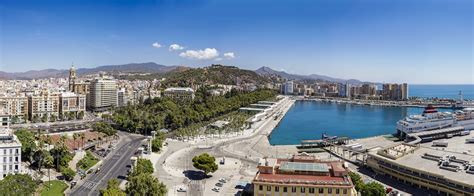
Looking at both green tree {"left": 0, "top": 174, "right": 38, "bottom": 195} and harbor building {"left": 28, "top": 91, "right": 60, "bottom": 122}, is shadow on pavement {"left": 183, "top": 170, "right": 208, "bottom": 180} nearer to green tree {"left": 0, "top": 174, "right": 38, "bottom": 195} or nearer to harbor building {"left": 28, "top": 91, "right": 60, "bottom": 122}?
green tree {"left": 0, "top": 174, "right": 38, "bottom": 195}

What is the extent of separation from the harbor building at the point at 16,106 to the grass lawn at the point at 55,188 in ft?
82.6

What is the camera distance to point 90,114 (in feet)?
176

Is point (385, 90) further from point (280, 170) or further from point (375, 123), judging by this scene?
point (280, 170)

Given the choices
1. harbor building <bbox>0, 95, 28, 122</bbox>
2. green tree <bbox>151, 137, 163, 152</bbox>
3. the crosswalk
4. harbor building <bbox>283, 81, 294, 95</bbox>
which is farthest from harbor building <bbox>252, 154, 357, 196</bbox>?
harbor building <bbox>283, 81, 294, 95</bbox>

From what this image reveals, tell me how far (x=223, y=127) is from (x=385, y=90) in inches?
2654

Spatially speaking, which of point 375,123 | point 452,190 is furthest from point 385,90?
point 452,190

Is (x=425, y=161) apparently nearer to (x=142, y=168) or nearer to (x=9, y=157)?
(x=142, y=168)

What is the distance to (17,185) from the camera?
16.8m

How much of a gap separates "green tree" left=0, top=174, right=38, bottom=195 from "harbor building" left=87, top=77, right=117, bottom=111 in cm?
3955

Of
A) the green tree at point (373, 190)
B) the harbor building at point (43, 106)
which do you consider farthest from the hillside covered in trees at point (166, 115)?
the green tree at point (373, 190)

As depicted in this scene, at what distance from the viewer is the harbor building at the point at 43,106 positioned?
44.6 metres

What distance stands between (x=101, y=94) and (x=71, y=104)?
→ 7.44 m

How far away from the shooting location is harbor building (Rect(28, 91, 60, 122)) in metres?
44.6

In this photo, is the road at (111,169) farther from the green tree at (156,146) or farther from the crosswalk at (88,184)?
the green tree at (156,146)
